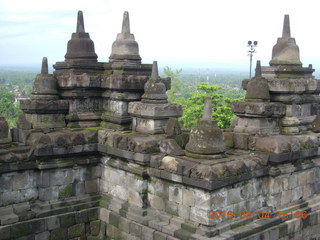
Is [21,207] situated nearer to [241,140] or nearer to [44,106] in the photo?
[44,106]

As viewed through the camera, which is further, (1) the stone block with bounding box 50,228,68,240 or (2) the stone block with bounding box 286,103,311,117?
(2) the stone block with bounding box 286,103,311,117

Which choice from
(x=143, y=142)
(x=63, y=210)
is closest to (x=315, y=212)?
(x=143, y=142)

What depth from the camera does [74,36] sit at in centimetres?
901

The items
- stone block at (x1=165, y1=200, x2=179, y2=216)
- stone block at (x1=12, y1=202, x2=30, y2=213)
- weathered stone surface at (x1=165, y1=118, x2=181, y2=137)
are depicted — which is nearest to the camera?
stone block at (x1=165, y1=200, x2=179, y2=216)

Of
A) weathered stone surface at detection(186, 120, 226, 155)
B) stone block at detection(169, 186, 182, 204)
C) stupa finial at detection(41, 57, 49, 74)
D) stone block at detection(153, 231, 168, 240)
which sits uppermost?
stupa finial at detection(41, 57, 49, 74)

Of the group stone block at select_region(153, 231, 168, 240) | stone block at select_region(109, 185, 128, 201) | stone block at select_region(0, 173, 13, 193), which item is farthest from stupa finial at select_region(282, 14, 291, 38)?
stone block at select_region(0, 173, 13, 193)

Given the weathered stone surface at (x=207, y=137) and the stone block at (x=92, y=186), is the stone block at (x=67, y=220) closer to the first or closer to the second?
the stone block at (x=92, y=186)

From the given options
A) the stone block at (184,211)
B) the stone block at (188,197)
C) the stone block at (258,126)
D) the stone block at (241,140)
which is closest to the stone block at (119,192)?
the stone block at (184,211)

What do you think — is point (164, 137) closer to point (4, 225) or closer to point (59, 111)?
point (59, 111)

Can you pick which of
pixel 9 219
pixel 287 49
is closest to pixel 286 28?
pixel 287 49

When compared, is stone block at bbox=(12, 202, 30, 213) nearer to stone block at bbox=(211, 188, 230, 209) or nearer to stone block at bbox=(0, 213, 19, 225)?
stone block at bbox=(0, 213, 19, 225)
